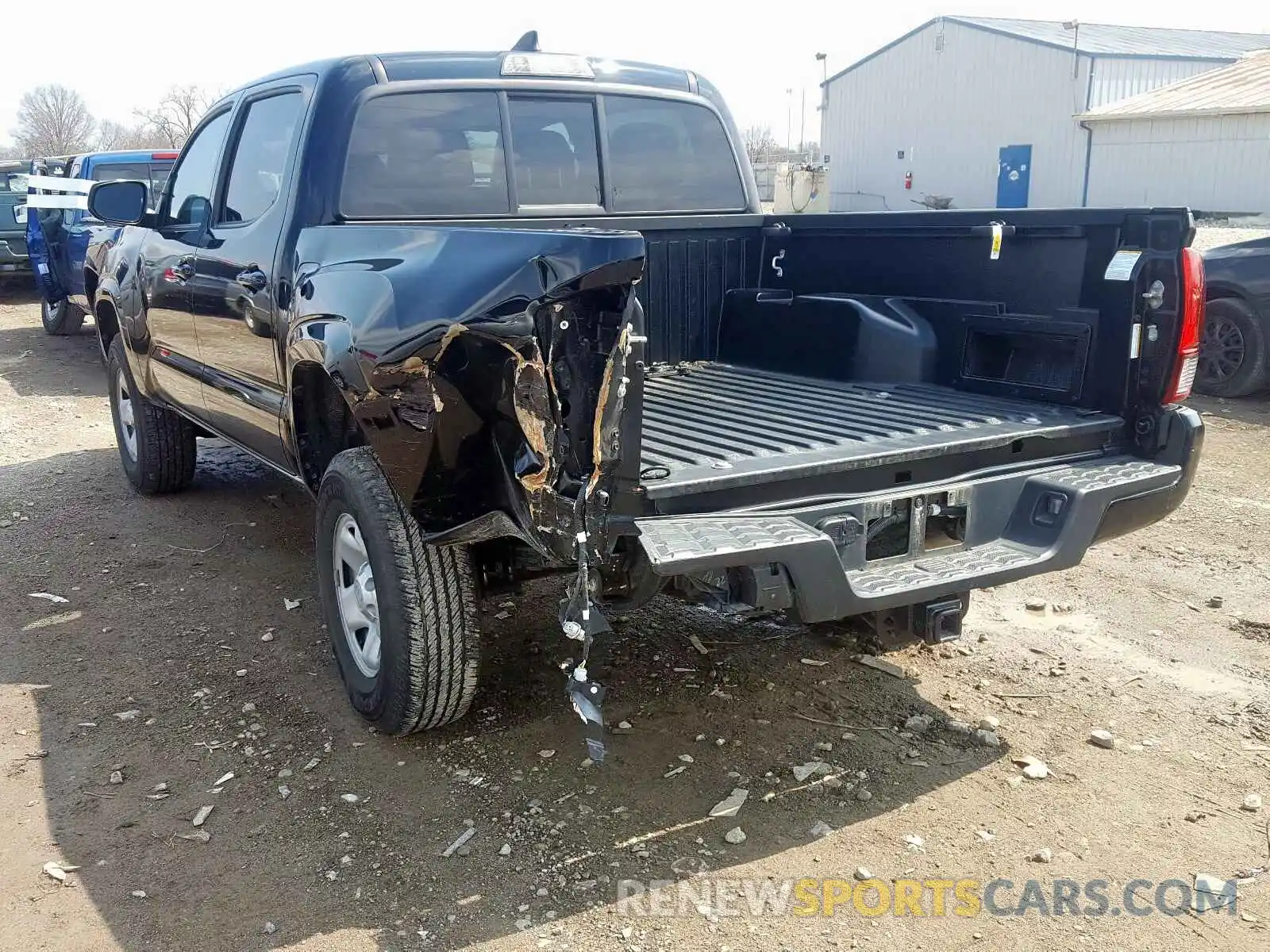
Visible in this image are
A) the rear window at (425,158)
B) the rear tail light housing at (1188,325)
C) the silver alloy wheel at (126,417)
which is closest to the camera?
the rear tail light housing at (1188,325)

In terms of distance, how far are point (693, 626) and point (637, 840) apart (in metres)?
1.49

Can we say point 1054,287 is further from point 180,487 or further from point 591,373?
point 180,487

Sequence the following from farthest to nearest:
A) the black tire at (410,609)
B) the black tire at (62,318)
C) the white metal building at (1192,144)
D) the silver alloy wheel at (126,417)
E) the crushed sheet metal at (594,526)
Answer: the white metal building at (1192,144) < the black tire at (62,318) < the silver alloy wheel at (126,417) < the black tire at (410,609) < the crushed sheet metal at (594,526)

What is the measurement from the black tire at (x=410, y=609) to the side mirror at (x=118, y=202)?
2736mm

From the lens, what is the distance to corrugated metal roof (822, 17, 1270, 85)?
31266mm

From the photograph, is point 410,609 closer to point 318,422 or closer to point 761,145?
point 318,422

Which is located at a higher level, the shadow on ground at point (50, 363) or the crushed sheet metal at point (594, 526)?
the crushed sheet metal at point (594, 526)

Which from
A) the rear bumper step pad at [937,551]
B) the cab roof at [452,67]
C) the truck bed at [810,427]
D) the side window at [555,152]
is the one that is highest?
the cab roof at [452,67]

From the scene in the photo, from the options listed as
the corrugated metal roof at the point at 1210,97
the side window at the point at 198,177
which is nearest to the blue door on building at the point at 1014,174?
the corrugated metal roof at the point at 1210,97

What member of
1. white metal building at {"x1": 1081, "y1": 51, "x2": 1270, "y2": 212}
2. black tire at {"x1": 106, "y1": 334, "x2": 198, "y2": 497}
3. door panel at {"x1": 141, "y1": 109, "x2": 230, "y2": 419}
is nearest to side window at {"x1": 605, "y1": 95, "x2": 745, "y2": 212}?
door panel at {"x1": 141, "y1": 109, "x2": 230, "y2": 419}

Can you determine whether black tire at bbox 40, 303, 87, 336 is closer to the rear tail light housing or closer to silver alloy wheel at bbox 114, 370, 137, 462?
silver alloy wheel at bbox 114, 370, 137, 462

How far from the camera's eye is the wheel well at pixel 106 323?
245 inches

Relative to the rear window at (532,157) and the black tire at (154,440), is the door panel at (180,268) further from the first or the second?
the rear window at (532,157)

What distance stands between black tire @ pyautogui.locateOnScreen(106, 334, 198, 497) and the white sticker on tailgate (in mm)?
4732
